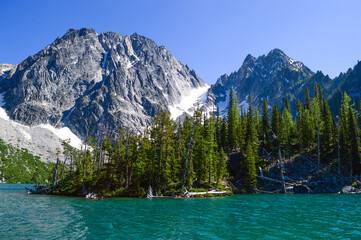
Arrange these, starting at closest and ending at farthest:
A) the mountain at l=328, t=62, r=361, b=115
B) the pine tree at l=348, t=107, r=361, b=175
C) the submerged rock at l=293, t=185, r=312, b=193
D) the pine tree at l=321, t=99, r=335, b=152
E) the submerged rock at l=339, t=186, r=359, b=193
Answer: the submerged rock at l=339, t=186, r=359, b=193
the submerged rock at l=293, t=185, r=312, b=193
the pine tree at l=348, t=107, r=361, b=175
the pine tree at l=321, t=99, r=335, b=152
the mountain at l=328, t=62, r=361, b=115

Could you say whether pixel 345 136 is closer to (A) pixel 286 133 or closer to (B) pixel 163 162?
(A) pixel 286 133

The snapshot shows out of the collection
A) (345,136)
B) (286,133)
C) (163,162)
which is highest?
(286,133)

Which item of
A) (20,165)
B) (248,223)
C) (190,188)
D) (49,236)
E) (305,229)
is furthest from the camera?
(20,165)

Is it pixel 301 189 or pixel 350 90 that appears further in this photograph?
pixel 350 90

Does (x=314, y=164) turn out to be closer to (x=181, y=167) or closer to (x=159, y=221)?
(x=181, y=167)

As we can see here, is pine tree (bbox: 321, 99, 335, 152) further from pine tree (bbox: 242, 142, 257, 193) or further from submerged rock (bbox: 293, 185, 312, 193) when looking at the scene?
pine tree (bbox: 242, 142, 257, 193)

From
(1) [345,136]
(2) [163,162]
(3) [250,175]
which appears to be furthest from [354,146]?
(2) [163,162]

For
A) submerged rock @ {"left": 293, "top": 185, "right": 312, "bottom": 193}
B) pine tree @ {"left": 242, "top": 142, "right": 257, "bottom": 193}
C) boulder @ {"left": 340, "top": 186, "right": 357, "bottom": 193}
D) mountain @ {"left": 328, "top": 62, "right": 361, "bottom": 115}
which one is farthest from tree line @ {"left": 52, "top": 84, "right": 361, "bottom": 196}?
mountain @ {"left": 328, "top": 62, "right": 361, "bottom": 115}

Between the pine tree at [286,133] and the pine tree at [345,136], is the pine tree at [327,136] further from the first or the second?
the pine tree at [286,133]

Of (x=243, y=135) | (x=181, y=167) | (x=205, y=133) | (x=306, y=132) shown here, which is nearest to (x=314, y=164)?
(x=306, y=132)

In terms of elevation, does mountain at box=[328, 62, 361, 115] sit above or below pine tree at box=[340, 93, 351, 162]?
above

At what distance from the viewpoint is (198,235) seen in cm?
1320

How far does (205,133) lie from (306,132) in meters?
29.8

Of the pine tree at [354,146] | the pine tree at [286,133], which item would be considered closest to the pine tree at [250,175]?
the pine tree at [286,133]
